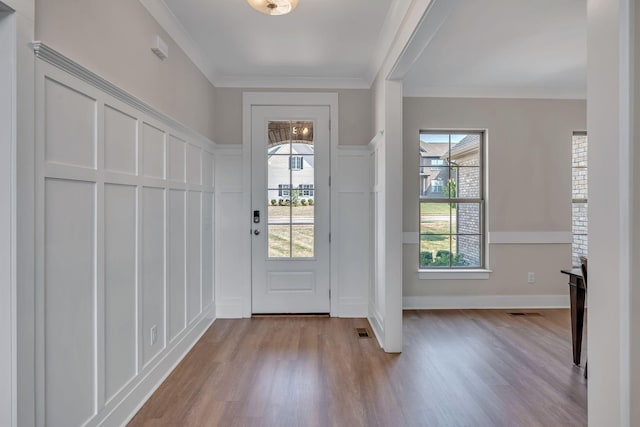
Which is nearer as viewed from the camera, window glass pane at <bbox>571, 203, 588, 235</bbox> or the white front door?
the white front door

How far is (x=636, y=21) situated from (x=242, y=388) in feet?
→ 7.93

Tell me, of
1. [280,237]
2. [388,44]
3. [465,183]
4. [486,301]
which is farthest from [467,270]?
[388,44]

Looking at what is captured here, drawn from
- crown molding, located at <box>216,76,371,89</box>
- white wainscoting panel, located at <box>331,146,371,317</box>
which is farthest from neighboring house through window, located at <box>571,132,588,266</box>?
crown molding, located at <box>216,76,371,89</box>

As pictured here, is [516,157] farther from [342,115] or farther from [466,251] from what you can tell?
[342,115]

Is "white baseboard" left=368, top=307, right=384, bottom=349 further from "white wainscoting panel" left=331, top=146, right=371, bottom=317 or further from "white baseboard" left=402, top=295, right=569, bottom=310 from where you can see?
"white baseboard" left=402, top=295, right=569, bottom=310

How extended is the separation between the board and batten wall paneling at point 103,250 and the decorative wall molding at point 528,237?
3.33m

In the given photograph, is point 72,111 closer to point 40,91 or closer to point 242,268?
point 40,91

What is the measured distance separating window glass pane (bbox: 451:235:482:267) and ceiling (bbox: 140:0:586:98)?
1.68 meters

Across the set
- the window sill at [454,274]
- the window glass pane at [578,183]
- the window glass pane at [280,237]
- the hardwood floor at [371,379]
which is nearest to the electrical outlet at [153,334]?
the hardwood floor at [371,379]

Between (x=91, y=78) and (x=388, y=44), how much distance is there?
2.04 meters

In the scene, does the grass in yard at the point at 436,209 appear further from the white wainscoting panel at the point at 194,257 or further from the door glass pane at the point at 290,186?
the white wainscoting panel at the point at 194,257

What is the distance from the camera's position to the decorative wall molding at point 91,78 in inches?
49.0

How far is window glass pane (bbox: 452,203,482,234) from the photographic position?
3.93 m
